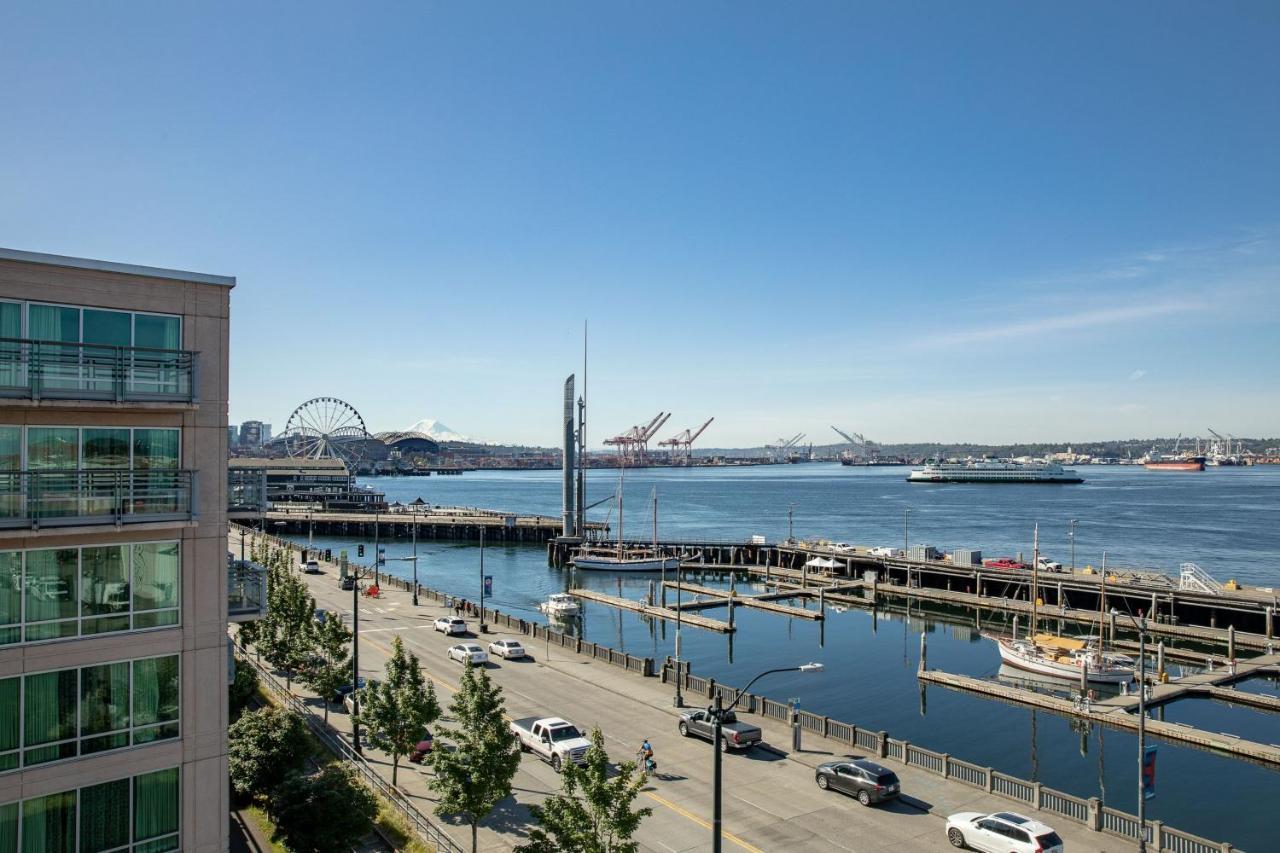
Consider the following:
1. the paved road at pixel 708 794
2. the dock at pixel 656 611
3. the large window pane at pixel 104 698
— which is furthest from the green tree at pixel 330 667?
the dock at pixel 656 611

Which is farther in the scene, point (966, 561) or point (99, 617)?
point (966, 561)

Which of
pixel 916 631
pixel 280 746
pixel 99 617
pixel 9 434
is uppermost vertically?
pixel 9 434

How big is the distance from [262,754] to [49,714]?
1230 cm

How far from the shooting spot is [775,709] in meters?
36.4

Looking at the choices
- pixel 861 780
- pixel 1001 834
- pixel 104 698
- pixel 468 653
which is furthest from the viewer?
pixel 468 653

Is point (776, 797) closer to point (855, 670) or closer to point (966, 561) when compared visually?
point (855, 670)

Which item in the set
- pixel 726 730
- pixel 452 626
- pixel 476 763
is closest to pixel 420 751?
pixel 476 763

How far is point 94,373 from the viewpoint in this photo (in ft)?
46.0

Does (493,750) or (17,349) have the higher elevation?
(17,349)

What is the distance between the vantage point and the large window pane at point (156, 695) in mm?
14617

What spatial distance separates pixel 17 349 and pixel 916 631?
68970 mm

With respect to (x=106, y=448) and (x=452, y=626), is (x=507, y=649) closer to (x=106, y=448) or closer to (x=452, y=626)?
Result: (x=452, y=626)

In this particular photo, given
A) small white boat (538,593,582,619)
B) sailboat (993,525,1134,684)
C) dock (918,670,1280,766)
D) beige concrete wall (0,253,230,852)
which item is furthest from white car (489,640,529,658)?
beige concrete wall (0,253,230,852)

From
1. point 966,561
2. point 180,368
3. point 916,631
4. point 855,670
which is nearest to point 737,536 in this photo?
point 966,561
